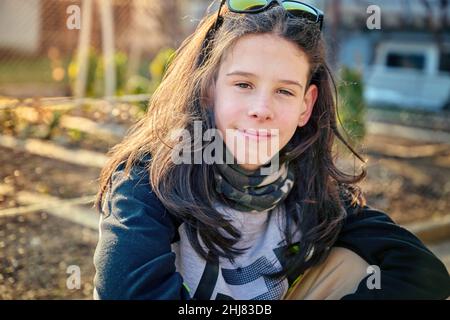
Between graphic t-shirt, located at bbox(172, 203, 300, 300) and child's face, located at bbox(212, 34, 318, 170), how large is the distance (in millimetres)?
200

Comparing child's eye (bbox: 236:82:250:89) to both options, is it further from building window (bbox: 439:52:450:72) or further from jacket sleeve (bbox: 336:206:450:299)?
building window (bbox: 439:52:450:72)

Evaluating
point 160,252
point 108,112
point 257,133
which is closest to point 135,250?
point 160,252

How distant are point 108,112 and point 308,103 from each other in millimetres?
3462

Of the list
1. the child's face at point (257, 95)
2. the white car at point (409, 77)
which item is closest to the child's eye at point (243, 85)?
the child's face at point (257, 95)

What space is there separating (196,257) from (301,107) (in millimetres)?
597

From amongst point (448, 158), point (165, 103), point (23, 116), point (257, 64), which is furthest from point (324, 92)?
point (448, 158)

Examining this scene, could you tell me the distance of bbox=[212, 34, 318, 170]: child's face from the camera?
1.87 meters

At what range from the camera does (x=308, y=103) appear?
2.16m

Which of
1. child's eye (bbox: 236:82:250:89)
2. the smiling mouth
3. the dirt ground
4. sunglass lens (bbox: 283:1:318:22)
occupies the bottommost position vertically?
the dirt ground

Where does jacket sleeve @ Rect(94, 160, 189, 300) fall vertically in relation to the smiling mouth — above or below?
below

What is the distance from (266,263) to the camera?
6.57 feet

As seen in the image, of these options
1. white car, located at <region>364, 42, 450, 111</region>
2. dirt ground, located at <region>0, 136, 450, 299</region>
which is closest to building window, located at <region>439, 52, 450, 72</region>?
white car, located at <region>364, 42, 450, 111</region>

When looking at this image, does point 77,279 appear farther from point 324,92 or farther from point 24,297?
point 324,92

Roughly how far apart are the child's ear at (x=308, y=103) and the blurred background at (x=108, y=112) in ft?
1.41
